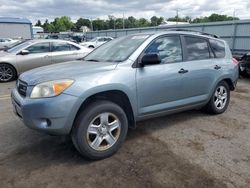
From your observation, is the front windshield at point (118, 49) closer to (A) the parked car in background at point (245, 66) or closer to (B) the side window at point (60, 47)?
(B) the side window at point (60, 47)

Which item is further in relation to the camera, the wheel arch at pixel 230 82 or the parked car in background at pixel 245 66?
the parked car in background at pixel 245 66

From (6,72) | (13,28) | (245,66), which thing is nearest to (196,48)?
(245,66)

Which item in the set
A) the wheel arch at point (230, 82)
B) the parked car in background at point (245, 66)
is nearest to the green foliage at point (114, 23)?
the parked car in background at point (245, 66)

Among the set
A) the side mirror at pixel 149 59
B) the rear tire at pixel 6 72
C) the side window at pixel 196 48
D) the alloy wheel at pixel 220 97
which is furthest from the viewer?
the rear tire at pixel 6 72

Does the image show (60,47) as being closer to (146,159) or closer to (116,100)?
(116,100)

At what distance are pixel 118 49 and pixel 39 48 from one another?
20.5ft

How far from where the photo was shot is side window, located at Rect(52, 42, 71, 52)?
32.5 ft

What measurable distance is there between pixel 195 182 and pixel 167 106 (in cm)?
149

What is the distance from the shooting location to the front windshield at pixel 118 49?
402cm

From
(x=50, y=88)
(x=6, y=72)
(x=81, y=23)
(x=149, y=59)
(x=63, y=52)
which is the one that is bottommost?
(x=6, y=72)

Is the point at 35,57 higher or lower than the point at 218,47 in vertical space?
lower

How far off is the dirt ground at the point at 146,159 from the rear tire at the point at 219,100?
354 mm

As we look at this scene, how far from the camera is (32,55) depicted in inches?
373

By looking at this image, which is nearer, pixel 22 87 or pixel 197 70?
pixel 22 87
